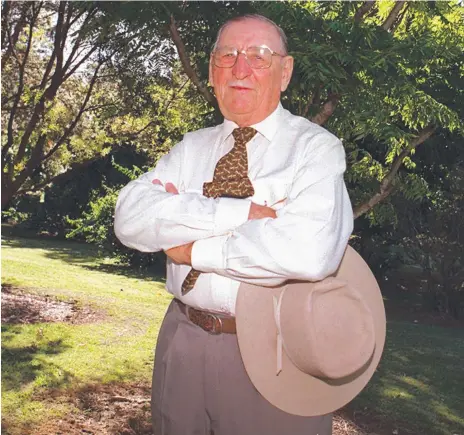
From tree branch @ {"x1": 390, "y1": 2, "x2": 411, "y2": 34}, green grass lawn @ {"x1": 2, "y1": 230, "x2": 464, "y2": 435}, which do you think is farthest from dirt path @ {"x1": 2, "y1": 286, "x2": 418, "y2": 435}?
tree branch @ {"x1": 390, "y1": 2, "x2": 411, "y2": 34}

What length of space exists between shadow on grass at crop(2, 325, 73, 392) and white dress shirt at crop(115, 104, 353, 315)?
3.86 m

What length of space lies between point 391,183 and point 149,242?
5.00 meters

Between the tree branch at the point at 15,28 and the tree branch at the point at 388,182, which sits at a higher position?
the tree branch at the point at 15,28

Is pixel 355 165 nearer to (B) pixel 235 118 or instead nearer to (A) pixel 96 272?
(B) pixel 235 118

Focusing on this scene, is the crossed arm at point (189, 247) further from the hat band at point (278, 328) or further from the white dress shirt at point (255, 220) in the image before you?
the hat band at point (278, 328)

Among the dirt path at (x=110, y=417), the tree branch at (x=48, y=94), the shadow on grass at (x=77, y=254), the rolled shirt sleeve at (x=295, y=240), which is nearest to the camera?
the rolled shirt sleeve at (x=295, y=240)

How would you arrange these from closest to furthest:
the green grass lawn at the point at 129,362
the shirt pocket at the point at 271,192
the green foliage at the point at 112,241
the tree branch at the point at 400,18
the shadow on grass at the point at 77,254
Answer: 1. the shirt pocket at the point at 271,192
2. the green grass lawn at the point at 129,362
3. the tree branch at the point at 400,18
4. the shadow on grass at the point at 77,254
5. the green foliage at the point at 112,241

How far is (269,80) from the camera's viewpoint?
2.13 m

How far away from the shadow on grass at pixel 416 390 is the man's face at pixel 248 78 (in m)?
3.77

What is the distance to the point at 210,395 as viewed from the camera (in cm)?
210

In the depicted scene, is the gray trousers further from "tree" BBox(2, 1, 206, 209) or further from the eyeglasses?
"tree" BBox(2, 1, 206, 209)

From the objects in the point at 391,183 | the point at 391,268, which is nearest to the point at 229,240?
the point at 391,183

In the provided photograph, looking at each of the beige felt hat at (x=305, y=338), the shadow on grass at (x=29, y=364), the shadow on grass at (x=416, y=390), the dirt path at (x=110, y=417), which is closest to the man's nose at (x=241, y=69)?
the beige felt hat at (x=305, y=338)

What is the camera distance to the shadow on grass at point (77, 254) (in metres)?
13.6
